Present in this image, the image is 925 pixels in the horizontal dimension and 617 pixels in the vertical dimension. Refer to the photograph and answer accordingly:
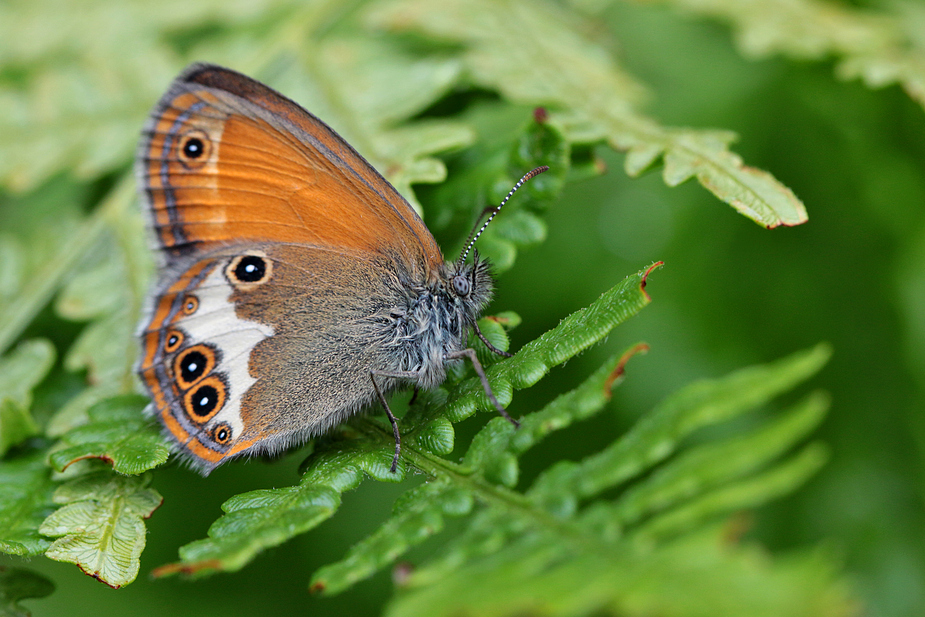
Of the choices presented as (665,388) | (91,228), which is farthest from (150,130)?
(665,388)

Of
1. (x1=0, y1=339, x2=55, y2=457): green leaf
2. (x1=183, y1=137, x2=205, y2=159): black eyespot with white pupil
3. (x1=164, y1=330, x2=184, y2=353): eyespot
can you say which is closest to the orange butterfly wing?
(x1=183, y1=137, x2=205, y2=159): black eyespot with white pupil

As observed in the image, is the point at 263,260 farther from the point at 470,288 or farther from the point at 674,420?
the point at 674,420

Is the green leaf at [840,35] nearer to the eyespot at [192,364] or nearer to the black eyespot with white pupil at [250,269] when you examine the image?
the black eyespot with white pupil at [250,269]

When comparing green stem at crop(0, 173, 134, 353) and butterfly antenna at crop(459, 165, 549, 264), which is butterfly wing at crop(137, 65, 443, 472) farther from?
green stem at crop(0, 173, 134, 353)

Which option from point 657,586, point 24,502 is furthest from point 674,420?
point 24,502

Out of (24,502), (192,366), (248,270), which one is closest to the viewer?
(24,502)

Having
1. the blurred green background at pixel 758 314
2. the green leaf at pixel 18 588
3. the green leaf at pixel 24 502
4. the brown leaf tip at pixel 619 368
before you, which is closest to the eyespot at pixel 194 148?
the green leaf at pixel 24 502
